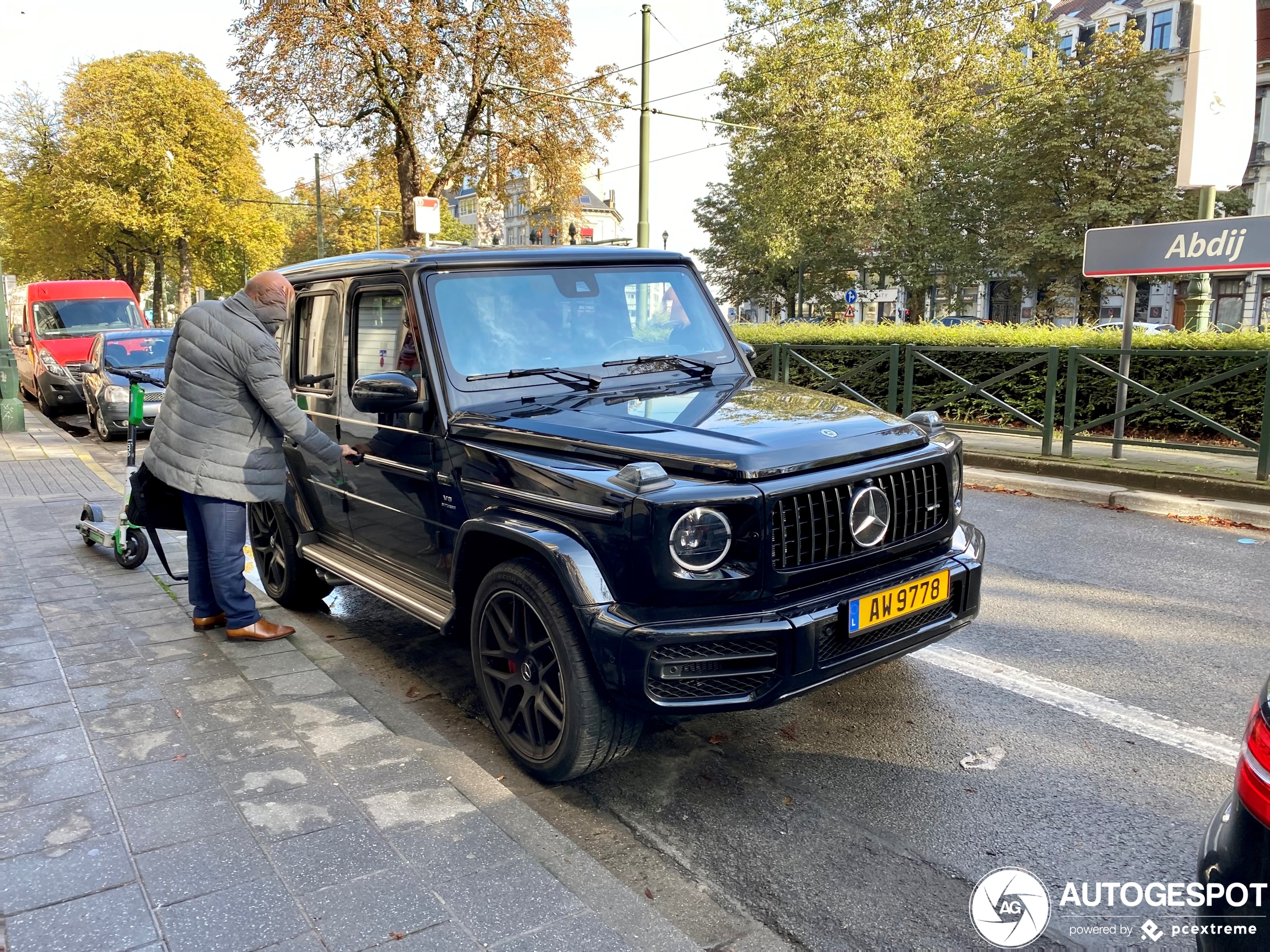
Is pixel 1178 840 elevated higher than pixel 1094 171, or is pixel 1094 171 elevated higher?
pixel 1094 171

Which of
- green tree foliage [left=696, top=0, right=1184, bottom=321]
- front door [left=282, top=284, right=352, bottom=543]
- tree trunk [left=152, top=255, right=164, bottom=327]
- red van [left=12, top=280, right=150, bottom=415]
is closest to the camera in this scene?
front door [left=282, top=284, right=352, bottom=543]

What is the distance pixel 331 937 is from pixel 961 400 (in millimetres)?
11714

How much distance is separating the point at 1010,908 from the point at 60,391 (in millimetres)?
19546

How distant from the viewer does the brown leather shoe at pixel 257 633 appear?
4.79 meters

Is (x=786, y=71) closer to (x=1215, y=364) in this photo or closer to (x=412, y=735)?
(x=1215, y=364)

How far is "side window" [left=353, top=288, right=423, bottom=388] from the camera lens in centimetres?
401

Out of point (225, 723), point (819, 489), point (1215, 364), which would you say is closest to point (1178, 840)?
point (819, 489)

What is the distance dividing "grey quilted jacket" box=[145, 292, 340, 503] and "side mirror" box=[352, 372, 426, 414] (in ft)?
2.18

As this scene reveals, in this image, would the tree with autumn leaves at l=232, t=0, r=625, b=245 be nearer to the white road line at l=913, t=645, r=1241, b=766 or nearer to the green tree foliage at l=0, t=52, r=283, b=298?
the green tree foliage at l=0, t=52, r=283, b=298

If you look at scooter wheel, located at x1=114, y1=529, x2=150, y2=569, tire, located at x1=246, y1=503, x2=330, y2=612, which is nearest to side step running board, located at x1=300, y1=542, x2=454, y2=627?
tire, located at x1=246, y1=503, x2=330, y2=612

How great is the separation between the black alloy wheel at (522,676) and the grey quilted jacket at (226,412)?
146 cm

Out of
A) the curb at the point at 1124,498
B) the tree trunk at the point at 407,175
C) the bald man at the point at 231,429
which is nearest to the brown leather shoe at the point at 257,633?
the bald man at the point at 231,429

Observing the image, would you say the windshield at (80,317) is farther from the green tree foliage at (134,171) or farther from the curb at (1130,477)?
the curb at (1130,477)

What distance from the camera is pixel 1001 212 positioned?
36.0 m
